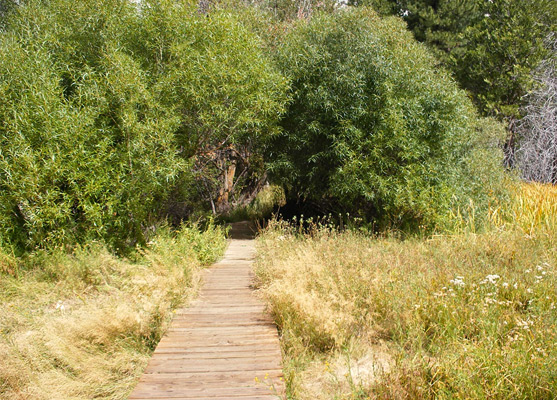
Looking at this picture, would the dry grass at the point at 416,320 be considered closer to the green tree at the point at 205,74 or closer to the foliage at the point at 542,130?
the green tree at the point at 205,74

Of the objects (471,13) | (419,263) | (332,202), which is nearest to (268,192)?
(332,202)

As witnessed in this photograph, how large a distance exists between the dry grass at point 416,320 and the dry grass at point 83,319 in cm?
122

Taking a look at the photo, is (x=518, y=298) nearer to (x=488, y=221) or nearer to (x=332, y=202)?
(x=488, y=221)

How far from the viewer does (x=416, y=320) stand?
3854 millimetres

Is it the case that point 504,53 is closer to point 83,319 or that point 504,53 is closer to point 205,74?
point 205,74

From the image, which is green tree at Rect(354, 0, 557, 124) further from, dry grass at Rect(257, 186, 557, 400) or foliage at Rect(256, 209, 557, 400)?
foliage at Rect(256, 209, 557, 400)

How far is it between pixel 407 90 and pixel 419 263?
426cm

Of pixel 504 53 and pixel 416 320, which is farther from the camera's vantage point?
pixel 504 53

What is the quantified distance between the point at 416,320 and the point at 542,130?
496 inches

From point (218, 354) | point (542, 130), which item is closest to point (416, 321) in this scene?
point (218, 354)

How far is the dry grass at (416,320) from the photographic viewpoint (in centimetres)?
286

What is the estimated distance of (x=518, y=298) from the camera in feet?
13.6

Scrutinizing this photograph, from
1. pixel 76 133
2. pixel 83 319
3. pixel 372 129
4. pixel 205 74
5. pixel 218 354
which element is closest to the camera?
pixel 218 354

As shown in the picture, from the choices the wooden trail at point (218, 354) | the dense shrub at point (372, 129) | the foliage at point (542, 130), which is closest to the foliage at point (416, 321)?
the wooden trail at point (218, 354)
